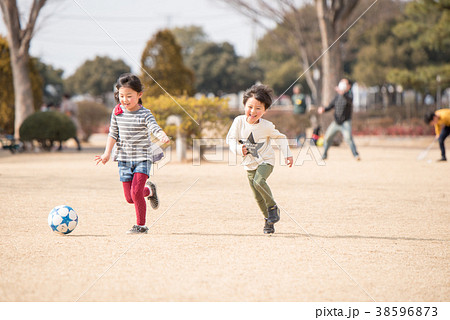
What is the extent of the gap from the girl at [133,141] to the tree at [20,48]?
16622 millimetres

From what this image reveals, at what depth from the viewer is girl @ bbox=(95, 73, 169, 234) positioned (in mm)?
6234

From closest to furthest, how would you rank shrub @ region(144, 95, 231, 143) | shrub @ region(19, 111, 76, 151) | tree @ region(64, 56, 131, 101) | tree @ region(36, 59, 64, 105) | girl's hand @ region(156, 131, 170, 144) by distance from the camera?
girl's hand @ region(156, 131, 170, 144)
shrub @ region(144, 95, 231, 143)
shrub @ region(19, 111, 76, 151)
tree @ region(36, 59, 64, 105)
tree @ region(64, 56, 131, 101)

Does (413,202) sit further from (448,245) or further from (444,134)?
(444,134)

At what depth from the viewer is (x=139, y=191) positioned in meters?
6.32

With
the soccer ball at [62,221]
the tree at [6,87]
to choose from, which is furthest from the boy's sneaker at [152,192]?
the tree at [6,87]

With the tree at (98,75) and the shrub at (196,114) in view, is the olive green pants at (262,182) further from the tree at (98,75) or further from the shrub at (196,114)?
the tree at (98,75)

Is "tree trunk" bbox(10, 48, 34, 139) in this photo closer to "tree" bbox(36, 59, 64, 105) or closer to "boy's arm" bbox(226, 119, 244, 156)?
"boy's arm" bbox(226, 119, 244, 156)

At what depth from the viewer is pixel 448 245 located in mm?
5902

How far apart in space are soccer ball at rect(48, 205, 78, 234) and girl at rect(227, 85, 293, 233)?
1.81 meters

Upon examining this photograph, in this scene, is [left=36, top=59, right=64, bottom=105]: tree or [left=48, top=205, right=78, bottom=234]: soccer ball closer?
[left=48, top=205, right=78, bottom=234]: soccer ball

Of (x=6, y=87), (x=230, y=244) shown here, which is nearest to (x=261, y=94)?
(x=230, y=244)

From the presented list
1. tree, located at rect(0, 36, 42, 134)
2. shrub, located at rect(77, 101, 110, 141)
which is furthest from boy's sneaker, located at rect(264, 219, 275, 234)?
shrub, located at rect(77, 101, 110, 141)

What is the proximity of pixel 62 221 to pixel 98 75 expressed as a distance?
5946 centimetres

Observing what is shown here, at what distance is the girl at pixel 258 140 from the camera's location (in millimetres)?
6258
